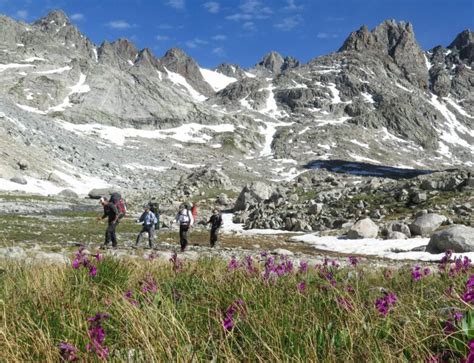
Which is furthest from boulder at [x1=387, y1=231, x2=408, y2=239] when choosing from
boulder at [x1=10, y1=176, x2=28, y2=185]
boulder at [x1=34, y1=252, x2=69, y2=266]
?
boulder at [x1=10, y1=176, x2=28, y2=185]

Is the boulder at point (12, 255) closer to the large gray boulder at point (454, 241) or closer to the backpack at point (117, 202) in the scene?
the backpack at point (117, 202)

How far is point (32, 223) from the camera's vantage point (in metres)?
32.2

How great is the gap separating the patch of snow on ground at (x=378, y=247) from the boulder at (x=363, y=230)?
692 millimetres

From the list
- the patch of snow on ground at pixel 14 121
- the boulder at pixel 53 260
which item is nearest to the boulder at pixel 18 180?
the patch of snow on ground at pixel 14 121

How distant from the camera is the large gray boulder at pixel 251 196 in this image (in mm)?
56906

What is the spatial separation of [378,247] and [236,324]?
25782 mm

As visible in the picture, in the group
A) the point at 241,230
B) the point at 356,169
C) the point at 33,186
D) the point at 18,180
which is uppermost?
the point at 356,169

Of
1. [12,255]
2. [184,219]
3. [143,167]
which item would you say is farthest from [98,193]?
[143,167]

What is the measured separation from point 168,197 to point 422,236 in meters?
40.0

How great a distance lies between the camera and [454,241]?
2484cm

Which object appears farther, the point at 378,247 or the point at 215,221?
the point at 378,247

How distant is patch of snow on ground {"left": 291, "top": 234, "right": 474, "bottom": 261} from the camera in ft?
83.7

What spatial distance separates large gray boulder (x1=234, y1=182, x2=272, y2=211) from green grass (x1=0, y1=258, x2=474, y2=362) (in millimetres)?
49051

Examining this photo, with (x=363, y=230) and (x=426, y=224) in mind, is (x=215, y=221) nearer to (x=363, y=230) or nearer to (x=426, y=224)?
(x=363, y=230)
